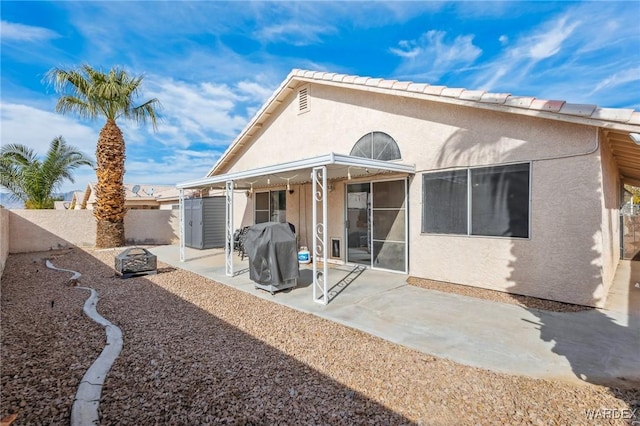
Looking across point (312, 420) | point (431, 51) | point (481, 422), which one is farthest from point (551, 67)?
point (312, 420)

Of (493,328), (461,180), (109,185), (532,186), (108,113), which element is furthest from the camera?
(109,185)

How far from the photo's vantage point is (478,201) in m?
7.13

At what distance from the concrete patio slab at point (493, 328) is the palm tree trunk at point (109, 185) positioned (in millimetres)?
10365

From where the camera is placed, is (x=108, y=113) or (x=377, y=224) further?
(x=108, y=113)

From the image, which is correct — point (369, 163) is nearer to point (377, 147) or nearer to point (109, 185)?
point (377, 147)

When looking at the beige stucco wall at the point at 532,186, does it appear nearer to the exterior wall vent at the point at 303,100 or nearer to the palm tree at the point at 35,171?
the exterior wall vent at the point at 303,100

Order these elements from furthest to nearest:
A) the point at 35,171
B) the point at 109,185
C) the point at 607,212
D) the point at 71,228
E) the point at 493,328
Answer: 1. the point at 35,171
2. the point at 71,228
3. the point at 109,185
4. the point at 607,212
5. the point at 493,328

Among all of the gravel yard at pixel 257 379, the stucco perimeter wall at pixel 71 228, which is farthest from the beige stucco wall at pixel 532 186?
the stucco perimeter wall at pixel 71 228

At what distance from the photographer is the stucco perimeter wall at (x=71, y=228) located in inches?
561

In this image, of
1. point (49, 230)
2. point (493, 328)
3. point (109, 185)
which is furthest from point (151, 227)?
point (493, 328)

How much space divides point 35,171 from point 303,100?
1495 centimetres

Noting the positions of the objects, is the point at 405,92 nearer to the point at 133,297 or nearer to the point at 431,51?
the point at 431,51

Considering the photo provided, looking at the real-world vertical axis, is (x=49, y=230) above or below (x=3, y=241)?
above

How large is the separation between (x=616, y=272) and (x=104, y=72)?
66.6 ft
